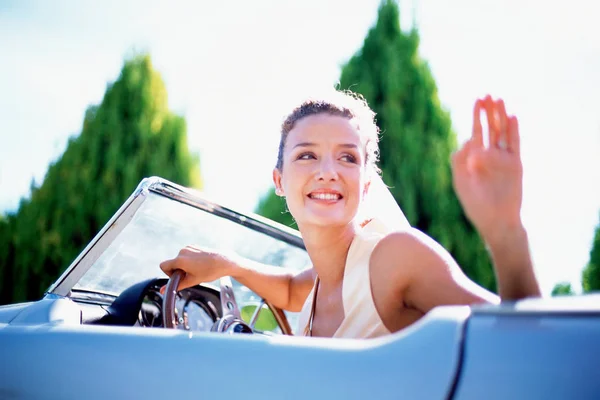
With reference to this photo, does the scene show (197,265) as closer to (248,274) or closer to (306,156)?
(248,274)

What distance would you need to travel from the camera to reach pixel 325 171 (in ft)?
6.81

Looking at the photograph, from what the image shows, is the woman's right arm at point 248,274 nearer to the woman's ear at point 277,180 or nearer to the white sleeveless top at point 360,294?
the woman's ear at point 277,180

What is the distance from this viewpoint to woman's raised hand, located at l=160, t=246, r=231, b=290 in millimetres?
2422

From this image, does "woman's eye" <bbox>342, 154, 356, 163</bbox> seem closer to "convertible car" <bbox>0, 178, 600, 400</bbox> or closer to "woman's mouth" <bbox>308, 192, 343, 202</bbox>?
"woman's mouth" <bbox>308, 192, 343, 202</bbox>

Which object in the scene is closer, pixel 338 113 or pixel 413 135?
pixel 338 113

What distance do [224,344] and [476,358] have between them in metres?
0.50

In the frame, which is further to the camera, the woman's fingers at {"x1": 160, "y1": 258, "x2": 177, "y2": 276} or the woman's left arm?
the woman's fingers at {"x1": 160, "y1": 258, "x2": 177, "y2": 276}

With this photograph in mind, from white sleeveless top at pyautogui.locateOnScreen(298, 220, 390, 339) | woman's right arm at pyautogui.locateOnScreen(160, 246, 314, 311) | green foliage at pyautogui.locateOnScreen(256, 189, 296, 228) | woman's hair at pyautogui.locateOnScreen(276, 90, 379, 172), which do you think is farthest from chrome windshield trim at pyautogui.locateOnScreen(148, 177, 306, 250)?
green foliage at pyautogui.locateOnScreen(256, 189, 296, 228)

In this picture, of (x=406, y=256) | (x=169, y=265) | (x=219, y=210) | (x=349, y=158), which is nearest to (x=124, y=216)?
(x=169, y=265)

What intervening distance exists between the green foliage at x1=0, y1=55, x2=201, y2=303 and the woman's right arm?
24.4ft

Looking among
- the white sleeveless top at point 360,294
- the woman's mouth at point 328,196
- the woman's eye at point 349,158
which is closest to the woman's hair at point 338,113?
the woman's eye at point 349,158

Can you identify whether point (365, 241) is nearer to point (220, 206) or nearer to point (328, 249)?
point (328, 249)

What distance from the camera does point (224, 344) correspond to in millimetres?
1181

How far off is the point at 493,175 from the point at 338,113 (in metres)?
1.13
